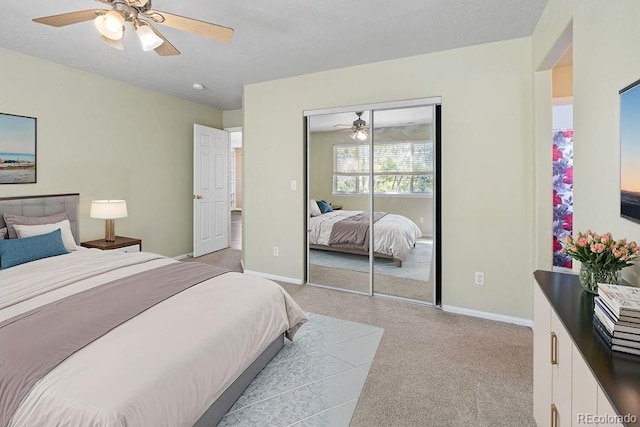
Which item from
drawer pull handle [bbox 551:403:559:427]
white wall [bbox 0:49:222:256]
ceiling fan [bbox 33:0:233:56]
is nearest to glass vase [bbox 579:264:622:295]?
drawer pull handle [bbox 551:403:559:427]

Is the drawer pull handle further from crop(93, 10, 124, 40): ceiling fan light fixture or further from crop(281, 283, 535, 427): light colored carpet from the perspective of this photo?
crop(93, 10, 124, 40): ceiling fan light fixture

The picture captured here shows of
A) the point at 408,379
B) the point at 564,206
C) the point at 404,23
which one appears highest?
the point at 404,23

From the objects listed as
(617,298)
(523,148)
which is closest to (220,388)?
(617,298)

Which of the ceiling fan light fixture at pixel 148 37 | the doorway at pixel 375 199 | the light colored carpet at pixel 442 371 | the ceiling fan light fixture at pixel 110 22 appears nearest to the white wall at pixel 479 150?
the doorway at pixel 375 199

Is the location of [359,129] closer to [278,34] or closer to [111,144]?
[278,34]

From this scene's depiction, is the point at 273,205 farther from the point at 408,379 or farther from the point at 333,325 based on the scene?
the point at 408,379

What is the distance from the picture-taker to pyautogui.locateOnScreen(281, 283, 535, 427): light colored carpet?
1.73 metres

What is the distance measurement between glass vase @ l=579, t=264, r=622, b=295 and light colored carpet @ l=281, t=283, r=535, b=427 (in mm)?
879

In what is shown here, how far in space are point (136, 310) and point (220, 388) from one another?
0.63 m

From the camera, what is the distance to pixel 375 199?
353 centimetres

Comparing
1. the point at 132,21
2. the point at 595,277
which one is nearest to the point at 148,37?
the point at 132,21

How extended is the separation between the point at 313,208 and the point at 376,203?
2.70ft

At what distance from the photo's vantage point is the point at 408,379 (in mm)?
2051

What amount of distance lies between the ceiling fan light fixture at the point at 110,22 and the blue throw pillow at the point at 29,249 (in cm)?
201
